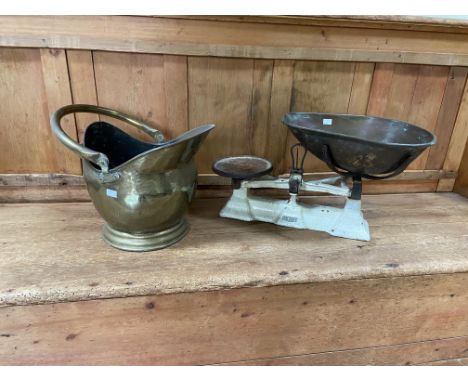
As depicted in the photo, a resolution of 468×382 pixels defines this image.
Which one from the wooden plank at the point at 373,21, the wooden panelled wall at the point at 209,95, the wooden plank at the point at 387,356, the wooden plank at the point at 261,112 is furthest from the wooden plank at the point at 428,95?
the wooden plank at the point at 387,356

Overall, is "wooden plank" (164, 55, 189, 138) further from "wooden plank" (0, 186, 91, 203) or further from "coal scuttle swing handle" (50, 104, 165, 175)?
"wooden plank" (0, 186, 91, 203)

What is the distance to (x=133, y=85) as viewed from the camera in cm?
101

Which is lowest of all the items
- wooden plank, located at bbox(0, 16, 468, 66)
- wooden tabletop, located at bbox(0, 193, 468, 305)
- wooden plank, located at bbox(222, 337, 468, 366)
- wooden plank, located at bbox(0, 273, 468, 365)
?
wooden plank, located at bbox(222, 337, 468, 366)

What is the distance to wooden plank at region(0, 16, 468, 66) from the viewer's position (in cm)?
93

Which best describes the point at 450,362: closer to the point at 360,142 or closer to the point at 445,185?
the point at 445,185

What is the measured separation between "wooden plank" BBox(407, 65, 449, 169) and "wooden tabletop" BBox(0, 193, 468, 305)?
0.34 m

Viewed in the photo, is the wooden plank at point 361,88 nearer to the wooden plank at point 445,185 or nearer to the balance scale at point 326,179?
the balance scale at point 326,179

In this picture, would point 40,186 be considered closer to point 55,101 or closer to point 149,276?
point 55,101

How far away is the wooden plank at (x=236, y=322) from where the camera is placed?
2.55ft

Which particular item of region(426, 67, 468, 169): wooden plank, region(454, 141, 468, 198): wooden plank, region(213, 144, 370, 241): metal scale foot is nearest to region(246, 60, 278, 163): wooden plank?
region(213, 144, 370, 241): metal scale foot

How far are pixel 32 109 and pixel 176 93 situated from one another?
1.37 feet

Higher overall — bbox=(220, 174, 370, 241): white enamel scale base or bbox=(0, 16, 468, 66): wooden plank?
bbox=(0, 16, 468, 66): wooden plank

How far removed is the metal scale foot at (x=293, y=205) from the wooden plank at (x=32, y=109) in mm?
491

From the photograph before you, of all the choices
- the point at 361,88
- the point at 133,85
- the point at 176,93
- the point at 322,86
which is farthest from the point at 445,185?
the point at 133,85
